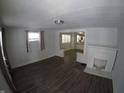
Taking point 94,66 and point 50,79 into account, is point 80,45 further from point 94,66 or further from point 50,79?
point 50,79

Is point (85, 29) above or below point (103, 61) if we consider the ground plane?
above

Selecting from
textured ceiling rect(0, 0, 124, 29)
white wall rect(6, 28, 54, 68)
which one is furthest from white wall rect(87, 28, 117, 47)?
white wall rect(6, 28, 54, 68)

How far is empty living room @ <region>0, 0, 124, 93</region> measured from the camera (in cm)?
125

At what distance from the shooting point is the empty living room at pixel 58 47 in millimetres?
1249

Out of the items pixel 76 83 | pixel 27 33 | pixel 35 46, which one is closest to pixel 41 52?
pixel 35 46

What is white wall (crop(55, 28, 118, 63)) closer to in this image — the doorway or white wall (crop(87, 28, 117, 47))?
white wall (crop(87, 28, 117, 47))

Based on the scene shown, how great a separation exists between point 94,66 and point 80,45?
313 centimetres

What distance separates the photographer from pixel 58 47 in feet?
17.8

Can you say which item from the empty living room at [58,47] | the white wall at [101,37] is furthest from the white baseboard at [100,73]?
the white wall at [101,37]

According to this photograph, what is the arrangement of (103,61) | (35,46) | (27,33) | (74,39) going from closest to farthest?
1. (103,61)
2. (27,33)
3. (35,46)
4. (74,39)

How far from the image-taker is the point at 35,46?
435cm

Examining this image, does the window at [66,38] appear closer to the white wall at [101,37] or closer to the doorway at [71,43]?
the doorway at [71,43]

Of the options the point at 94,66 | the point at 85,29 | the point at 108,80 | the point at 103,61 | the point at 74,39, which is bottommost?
the point at 108,80

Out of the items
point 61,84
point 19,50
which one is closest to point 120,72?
point 61,84
